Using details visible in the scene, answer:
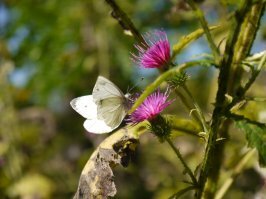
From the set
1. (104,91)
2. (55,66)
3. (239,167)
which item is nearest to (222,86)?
(104,91)

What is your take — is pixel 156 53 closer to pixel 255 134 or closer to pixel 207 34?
pixel 207 34

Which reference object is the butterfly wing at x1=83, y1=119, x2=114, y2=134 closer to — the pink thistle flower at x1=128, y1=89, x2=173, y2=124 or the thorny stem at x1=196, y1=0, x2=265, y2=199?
the pink thistle flower at x1=128, y1=89, x2=173, y2=124

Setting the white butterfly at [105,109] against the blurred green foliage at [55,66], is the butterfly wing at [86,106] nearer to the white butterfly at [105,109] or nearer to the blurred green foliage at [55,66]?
the white butterfly at [105,109]

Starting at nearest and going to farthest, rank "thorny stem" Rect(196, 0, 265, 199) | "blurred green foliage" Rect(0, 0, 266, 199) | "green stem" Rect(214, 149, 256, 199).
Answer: "thorny stem" Rect(196, 0, 265, 199), "green stem" Rect(214, 149, 256, 199), "blurred green foliage" Rect(0, 0, 266, 199)

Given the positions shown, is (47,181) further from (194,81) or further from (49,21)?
(194,81)

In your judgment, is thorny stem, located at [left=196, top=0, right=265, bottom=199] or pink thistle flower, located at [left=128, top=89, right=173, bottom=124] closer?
thorny stem, located at [left=196, top=0, right=265, bottom=199]

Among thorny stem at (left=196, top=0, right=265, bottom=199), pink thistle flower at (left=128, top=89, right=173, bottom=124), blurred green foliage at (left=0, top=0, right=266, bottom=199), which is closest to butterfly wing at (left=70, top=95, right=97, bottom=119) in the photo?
pink thistle flower at (left=128, top=89, right=173, bottom=124)

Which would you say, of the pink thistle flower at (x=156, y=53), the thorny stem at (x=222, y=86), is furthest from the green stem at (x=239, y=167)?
the pink thistle flower at (x=156, y=53)
